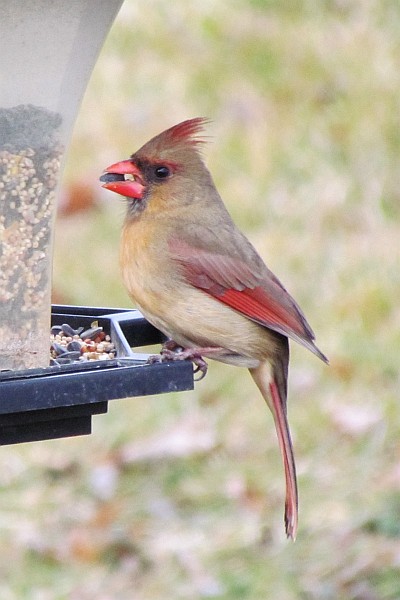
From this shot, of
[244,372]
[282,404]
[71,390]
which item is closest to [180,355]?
[71,390]

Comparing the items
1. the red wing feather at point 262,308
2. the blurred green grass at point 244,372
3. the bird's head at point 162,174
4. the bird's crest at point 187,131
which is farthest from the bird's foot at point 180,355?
the blurred green grass at point 244,372

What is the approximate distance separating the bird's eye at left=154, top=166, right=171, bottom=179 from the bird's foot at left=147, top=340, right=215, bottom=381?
36cm

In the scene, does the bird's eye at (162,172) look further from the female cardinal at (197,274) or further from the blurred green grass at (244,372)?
the blurred green grass at (244,372)

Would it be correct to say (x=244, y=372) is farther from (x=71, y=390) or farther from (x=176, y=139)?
(x=71, y=390)

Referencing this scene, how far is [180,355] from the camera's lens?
2.43m

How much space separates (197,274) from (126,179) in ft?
0.97

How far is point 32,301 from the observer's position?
2.57 metres

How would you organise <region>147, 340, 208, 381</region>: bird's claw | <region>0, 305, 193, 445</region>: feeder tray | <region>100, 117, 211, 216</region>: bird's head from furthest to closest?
<region>100, 117, 211, 216</region>: bird's head
<region>147, 340, 208, 381</region>: bird's claw
<region>0, 305, 193, 445</region>: feeder tray

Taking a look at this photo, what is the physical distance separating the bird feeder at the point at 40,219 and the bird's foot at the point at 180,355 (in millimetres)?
56

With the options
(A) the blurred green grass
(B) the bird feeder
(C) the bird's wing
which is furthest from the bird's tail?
(A) the blurred green grass

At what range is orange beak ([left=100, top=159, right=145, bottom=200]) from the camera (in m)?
2.77

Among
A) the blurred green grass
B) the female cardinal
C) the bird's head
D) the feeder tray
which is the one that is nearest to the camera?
the feeder tray

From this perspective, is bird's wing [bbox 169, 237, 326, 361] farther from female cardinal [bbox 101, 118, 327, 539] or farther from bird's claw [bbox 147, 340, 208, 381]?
bird's claw [bbox 147, 340, 208, 381]

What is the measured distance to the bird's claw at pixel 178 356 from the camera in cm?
232
